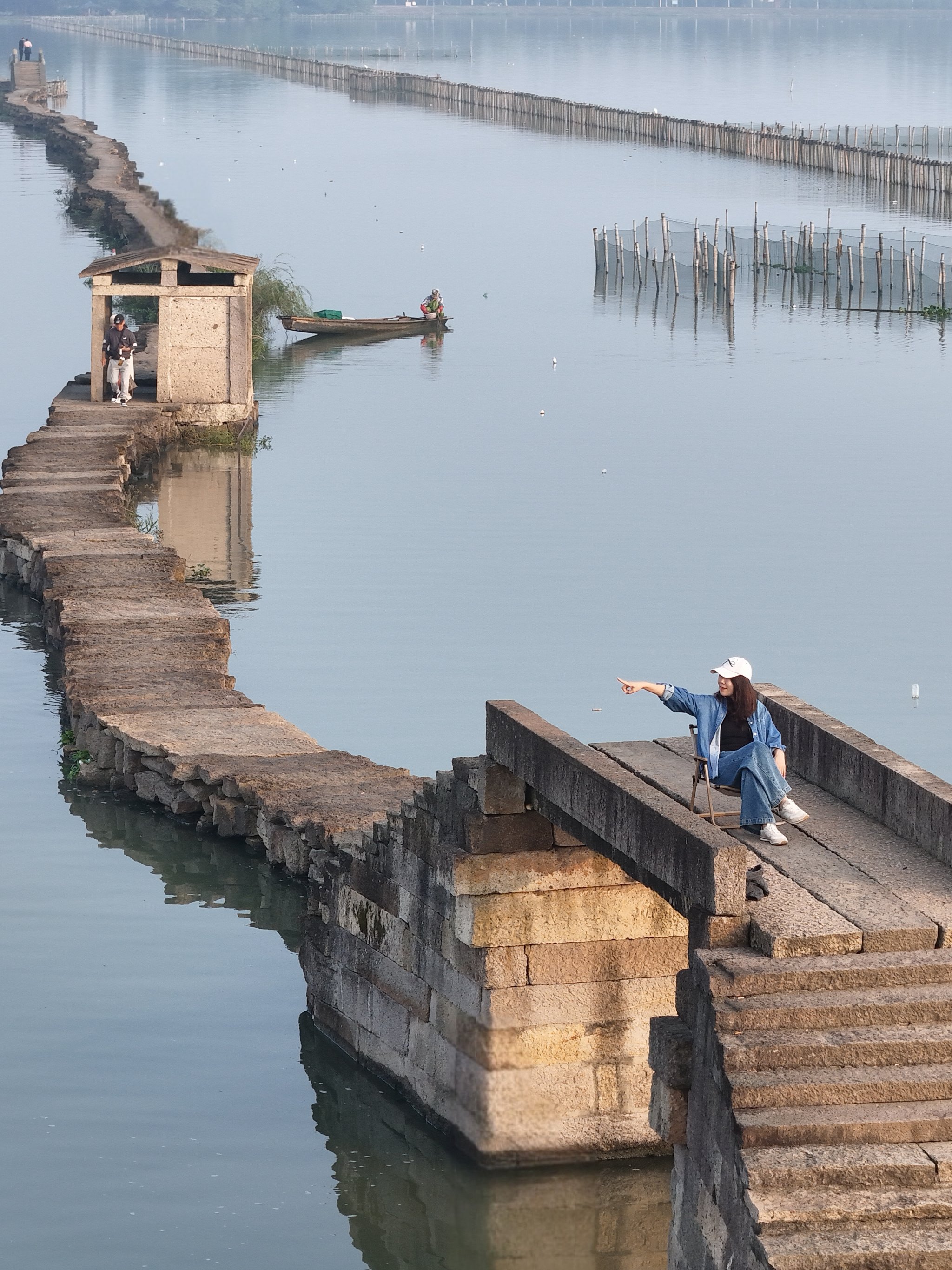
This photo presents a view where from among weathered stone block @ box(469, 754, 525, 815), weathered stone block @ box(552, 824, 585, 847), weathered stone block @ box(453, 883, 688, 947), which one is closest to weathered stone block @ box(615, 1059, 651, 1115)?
weathered stone block @ box(453, 883, 688, 947)

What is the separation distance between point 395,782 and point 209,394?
2507 cm

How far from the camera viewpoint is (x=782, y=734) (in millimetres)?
18375

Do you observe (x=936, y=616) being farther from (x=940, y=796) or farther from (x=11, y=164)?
(x=11, y=164)

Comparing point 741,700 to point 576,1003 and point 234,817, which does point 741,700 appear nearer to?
point 576,1003

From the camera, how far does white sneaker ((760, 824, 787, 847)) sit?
16234 millimetres

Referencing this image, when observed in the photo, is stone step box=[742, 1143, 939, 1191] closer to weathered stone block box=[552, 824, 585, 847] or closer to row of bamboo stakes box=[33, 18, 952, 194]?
weathered stone block box=[552, 824, 585, 847]

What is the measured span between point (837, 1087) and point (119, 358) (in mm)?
37997

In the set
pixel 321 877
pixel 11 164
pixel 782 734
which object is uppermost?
pixel 11 164

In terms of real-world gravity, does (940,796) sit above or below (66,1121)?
above

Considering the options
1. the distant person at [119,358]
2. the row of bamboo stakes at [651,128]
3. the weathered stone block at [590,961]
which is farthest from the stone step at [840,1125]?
the row of bamboo stakes at [651,128]

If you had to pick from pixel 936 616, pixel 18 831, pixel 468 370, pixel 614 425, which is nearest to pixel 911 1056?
pixel 18 831

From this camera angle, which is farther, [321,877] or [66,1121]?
[321,877]

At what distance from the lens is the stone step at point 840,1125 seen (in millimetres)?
13039

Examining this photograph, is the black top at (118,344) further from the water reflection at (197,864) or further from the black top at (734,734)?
the black top at (734,734)
